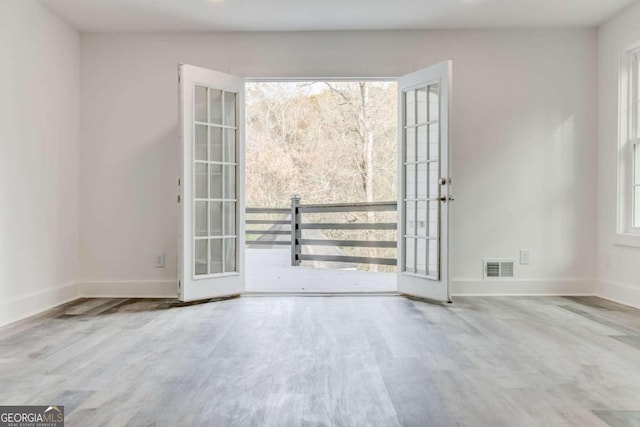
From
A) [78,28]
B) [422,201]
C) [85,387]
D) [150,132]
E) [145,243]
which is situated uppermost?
[78,28]

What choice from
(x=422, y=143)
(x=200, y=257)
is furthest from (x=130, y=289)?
(x=422, y=143)

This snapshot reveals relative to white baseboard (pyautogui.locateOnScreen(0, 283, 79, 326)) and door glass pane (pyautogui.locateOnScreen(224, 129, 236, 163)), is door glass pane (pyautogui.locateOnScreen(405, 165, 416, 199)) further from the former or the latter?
white baseboard (pyautogui.locateOnScreen(0, 283, 79, 326))

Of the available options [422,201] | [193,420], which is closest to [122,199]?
[422,201]

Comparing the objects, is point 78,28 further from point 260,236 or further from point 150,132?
point 260,236

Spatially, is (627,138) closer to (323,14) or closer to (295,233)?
(323,14)

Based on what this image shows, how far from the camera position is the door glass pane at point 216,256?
4242 mm

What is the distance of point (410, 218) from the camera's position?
4.41 meters

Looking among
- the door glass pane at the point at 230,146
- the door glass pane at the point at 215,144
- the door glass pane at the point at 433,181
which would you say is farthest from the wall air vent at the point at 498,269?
the door glass pane at the point at 215,144

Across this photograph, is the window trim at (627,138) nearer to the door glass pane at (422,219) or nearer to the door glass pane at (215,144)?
the door glass pane at (422,219)

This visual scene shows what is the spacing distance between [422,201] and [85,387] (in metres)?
3.05

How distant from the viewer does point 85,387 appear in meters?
2.08

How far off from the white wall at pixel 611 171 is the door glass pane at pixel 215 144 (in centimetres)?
346

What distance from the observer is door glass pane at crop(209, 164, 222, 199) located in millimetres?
4262

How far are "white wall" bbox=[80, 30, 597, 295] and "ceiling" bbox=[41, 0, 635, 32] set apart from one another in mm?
140
